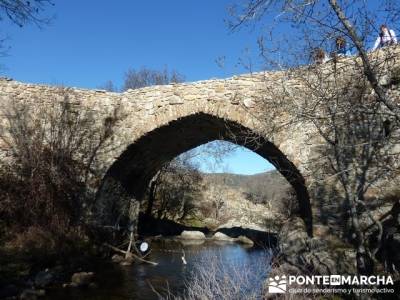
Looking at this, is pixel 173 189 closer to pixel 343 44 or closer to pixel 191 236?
pixel 191 236

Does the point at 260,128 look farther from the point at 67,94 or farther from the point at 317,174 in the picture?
the point at 67,94

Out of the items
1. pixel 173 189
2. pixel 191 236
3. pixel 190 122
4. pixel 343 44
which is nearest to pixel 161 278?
pixel 190 122

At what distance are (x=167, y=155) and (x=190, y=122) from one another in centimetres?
340

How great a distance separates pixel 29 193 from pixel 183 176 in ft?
39.7

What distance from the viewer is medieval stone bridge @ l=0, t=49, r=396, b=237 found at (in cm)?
941

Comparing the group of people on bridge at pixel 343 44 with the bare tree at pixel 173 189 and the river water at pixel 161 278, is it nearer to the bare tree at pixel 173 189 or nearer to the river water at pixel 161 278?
the river water at pixel 161 278

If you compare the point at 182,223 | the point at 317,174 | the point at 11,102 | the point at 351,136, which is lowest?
the point at 182,223

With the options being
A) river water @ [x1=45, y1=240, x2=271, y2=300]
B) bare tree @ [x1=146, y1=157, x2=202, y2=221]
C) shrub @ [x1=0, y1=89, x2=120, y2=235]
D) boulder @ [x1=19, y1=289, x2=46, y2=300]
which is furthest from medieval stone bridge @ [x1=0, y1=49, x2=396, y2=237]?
bare tree @ [x1=146, y1=157, x2=202, y2=221]


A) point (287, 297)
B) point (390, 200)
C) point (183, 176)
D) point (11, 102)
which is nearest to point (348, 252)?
point (390, 200)

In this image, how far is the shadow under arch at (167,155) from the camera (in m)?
10.5

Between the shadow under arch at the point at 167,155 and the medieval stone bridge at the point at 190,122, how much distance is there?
27 mm

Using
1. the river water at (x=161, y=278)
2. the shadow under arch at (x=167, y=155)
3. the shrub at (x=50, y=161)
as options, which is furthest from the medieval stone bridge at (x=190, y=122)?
the river water at (x=161, y=278)

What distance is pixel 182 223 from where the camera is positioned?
23.4 m

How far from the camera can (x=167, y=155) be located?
48.0 ft
